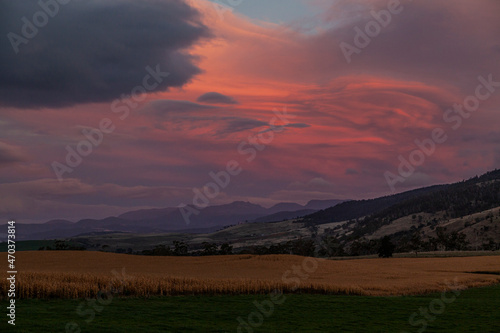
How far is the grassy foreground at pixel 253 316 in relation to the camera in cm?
2994

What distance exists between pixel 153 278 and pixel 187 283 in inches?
132

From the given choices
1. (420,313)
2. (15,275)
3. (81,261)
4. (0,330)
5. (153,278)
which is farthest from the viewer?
(81,261)

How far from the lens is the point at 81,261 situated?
98312 mm

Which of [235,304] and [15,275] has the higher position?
[15,275]

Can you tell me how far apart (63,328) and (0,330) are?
3118 mm

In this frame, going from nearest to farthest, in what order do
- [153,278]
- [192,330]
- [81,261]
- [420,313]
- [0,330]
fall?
[0,330] → [192,330] → [420,313] → [153,278] → [81,261]

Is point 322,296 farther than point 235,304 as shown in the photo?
Yes

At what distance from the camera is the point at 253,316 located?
119 ft

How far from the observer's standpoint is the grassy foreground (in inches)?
1179

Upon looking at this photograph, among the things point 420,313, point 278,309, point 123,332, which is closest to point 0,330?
point 123,332

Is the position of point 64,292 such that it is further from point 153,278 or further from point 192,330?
point 192,330

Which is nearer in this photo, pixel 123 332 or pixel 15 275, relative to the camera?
pixel 123 332

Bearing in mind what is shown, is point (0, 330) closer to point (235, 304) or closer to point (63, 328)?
point (63, 328)

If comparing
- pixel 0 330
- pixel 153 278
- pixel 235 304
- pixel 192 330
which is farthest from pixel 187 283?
pixel 0 330
